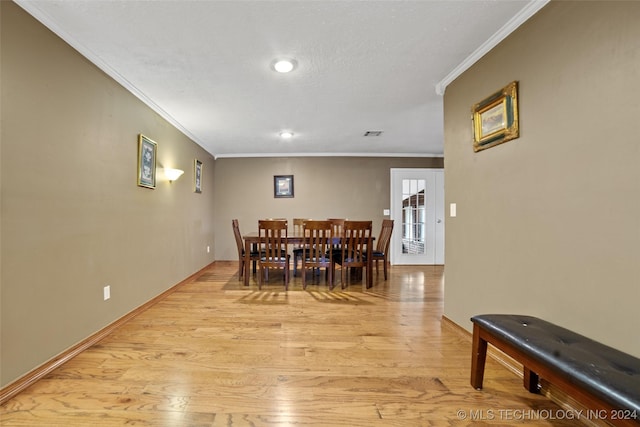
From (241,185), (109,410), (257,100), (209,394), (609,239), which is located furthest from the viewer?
(241,185)

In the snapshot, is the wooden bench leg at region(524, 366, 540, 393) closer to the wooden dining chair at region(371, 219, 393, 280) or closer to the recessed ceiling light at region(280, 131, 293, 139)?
the wooden dining chair at region(371, 219, 393, 280)

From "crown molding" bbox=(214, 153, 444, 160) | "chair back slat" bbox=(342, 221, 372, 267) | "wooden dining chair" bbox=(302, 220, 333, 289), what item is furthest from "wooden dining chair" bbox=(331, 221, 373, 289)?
"crown molding" bbox=(214, 153, 444, 160)

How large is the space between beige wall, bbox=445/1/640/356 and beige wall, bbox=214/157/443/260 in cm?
340

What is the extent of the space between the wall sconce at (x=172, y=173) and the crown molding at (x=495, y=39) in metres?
3.21

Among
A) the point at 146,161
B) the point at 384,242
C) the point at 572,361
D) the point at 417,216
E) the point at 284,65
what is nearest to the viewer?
the point at 572,361

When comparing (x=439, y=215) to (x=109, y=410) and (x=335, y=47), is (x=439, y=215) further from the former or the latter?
(x=109, y=410)

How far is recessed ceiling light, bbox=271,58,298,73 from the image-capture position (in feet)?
6.86

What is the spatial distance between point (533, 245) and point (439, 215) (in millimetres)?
3884

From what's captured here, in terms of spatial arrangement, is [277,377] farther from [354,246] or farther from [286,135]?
[286,135]

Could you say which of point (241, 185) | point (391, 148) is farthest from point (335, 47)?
point (241, 185)

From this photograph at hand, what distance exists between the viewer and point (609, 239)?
1.21 m

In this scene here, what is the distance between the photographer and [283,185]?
5449mm

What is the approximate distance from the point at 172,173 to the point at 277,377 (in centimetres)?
283

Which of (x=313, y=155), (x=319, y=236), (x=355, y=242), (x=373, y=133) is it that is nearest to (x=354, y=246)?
(x=355, y=242)
